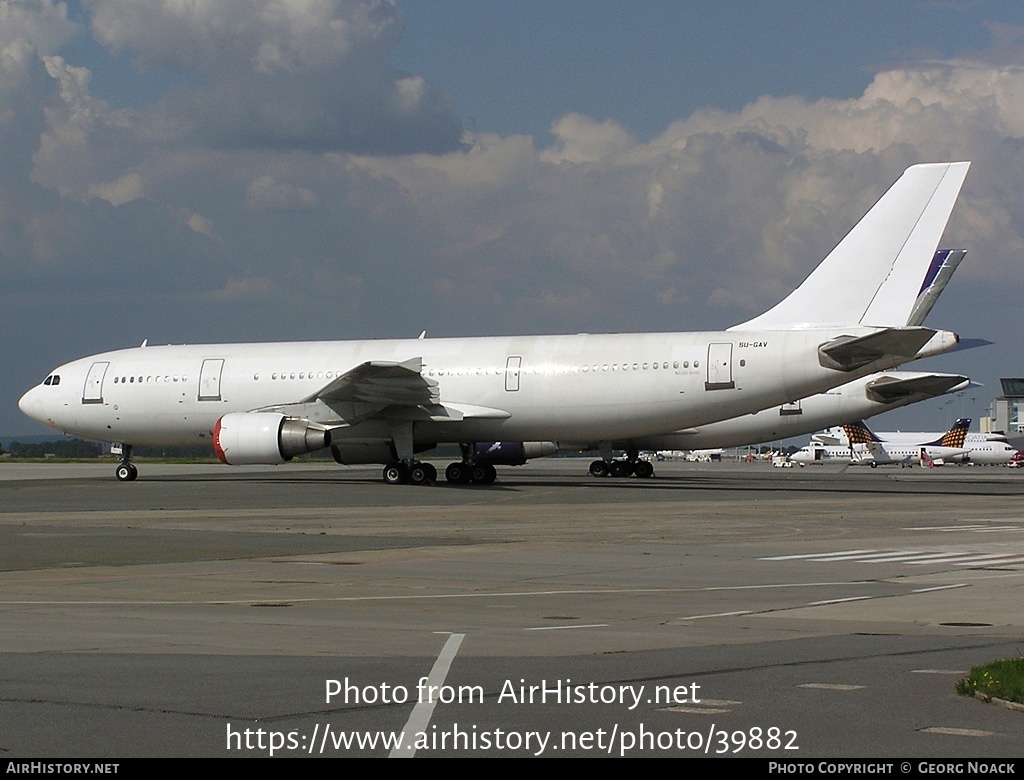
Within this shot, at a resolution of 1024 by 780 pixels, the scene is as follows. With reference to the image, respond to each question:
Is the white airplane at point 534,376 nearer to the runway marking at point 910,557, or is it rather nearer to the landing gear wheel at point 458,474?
the landing gear wheel at point 458,474

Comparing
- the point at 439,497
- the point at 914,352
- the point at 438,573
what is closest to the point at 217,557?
the point at 438,573

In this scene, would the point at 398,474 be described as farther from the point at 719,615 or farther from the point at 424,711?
the point at 424,711

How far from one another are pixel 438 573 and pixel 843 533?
971 centimetres

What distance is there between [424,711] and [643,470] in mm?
49068

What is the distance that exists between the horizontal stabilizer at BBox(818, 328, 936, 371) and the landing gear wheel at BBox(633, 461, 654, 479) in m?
18.5

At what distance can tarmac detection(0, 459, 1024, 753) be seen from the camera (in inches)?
273

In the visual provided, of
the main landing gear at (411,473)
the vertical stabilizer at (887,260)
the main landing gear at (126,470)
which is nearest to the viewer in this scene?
the vertical stabilizer at (887,260)

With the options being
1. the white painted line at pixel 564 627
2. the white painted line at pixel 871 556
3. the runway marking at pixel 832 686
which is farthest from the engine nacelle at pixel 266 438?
the runway marking at pixel 832 686

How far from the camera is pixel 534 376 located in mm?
41438

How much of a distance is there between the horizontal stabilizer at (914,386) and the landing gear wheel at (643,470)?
32.9ft

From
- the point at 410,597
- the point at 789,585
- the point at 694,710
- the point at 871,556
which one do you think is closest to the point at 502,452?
the point at 871,556

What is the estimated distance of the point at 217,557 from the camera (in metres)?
18.5

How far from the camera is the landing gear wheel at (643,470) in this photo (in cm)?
5574
